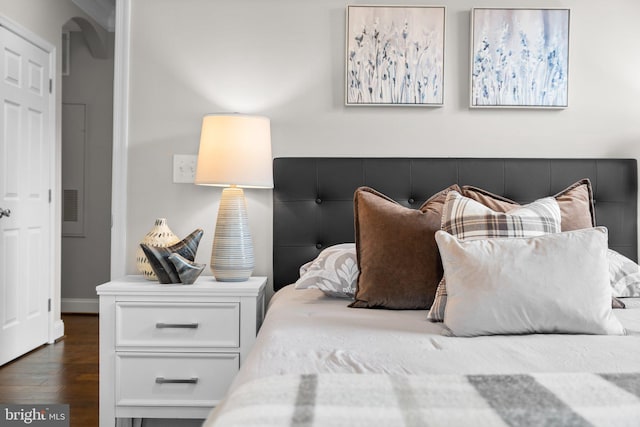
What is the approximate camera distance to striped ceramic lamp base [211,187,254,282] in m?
2.49

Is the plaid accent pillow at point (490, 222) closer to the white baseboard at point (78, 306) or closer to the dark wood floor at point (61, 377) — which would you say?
the dark wood floor at point (61, 377)

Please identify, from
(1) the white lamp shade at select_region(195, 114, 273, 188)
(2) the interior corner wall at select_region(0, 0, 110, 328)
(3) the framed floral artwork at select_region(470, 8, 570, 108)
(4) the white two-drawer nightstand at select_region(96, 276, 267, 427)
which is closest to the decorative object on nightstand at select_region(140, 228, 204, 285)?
(4) the white two-drawer nightstand at select_region(96, 276, 267, 427)

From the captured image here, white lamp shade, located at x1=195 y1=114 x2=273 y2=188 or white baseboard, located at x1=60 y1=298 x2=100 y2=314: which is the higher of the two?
white lamp shade, located at x1=195 y1=114 x2=273 y2=188

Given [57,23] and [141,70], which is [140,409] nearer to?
[141,70]

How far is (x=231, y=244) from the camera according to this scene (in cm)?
250

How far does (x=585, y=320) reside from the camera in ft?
5.44

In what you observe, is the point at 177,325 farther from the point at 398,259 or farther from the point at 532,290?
the point at 532,290

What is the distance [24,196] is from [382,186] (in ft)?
8.11

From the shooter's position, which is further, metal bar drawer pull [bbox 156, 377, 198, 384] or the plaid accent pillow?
metal bar drawer pull [bbox 156, 377, 198, 384]

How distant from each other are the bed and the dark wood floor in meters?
1.15

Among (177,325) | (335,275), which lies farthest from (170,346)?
(335,275)

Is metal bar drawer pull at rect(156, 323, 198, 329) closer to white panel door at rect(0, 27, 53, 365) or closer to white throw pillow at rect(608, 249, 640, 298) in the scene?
white throw pillow at rect(608, 249, 640, 298)

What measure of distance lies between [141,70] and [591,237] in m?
2.03

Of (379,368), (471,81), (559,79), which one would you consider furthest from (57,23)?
(379,368)
